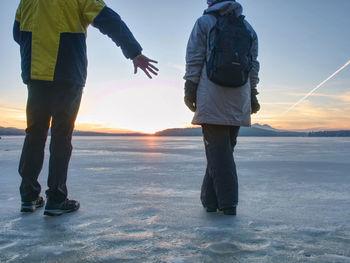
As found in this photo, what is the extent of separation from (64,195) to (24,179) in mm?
304

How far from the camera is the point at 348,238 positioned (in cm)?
146

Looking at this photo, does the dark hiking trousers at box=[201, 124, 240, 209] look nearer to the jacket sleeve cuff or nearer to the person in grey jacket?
the person in grey jacket

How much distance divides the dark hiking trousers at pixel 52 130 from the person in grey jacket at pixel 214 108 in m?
0.82

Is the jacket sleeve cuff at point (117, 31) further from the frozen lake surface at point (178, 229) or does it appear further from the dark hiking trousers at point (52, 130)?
the frozen lake surface at point (178, 229)

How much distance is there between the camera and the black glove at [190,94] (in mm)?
2105

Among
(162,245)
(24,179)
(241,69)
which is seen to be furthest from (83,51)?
(162,245)

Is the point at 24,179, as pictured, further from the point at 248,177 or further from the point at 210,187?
the point at 248,177

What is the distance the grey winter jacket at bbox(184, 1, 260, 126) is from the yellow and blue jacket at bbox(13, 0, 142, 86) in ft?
1.60

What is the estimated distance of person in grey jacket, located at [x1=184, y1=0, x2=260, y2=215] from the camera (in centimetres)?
204

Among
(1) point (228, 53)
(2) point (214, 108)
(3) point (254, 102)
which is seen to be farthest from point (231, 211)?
(1) point (228, 53)

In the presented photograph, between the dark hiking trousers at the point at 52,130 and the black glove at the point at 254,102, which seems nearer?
the dark hiking trousers at the point at 52,130

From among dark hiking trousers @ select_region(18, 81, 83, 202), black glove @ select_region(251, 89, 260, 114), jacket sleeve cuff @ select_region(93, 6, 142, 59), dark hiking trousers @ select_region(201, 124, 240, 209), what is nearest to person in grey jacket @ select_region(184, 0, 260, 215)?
dark hiking trousers @ select_region(201, 124, 240, 209)

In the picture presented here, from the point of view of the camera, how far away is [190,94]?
2.12 m

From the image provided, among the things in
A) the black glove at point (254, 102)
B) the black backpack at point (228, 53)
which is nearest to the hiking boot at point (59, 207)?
the black backpack at point (228, 53)
